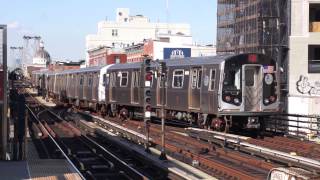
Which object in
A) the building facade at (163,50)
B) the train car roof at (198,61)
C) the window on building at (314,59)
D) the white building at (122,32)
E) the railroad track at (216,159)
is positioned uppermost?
the white building at (122,32)

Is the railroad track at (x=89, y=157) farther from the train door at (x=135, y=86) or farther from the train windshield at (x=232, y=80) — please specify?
the train windshield at (x=232, y=80)

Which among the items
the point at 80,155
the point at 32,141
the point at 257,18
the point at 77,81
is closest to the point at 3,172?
the point at 80,155

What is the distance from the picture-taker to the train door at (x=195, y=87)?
78.3 ft

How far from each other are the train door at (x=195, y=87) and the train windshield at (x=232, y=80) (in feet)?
5.34

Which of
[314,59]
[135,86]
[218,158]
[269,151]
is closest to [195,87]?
[269,151]

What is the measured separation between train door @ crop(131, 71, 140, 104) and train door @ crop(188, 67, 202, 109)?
21.4ft

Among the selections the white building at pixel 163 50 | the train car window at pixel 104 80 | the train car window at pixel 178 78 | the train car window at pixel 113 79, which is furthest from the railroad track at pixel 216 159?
the white building at pixel 163 50

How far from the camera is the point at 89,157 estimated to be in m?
20.7

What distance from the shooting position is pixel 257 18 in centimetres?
5581

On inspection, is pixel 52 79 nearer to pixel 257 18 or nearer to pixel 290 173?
pixel 257 18

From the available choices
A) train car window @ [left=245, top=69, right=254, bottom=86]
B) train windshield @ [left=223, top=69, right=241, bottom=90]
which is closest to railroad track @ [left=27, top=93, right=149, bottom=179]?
Result: train windshield @ [left=223, top=69, right=241, bottom=90]

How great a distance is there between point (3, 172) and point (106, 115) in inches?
944

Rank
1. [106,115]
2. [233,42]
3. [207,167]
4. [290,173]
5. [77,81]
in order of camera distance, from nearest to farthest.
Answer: [290,173]
[207,167]
[106,115]
[77,81]
[233,42]

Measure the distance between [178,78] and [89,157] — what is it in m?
6.55
